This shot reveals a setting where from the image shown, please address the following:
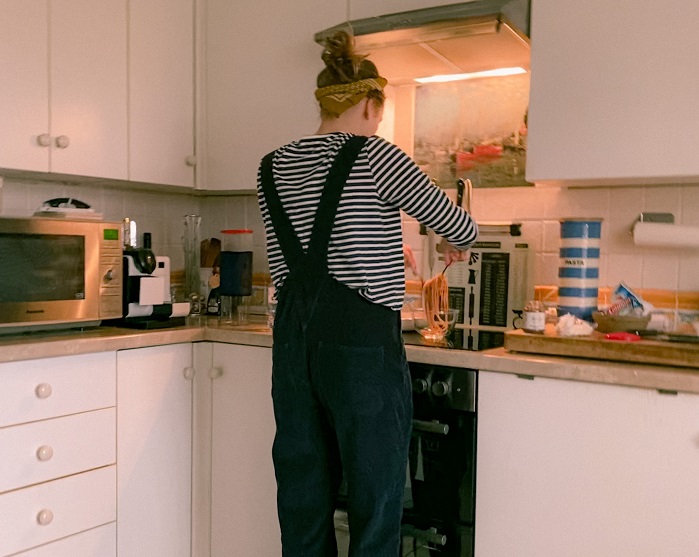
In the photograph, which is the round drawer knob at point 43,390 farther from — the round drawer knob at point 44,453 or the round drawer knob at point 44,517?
the round drawer knob at point 44,517

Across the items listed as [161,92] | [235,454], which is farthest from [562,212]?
[161,92]

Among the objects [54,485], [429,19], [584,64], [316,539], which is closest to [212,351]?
[54,485]

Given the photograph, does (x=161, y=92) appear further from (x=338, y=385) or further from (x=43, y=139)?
(x=338, y=385)

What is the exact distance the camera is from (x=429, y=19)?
6.07ft

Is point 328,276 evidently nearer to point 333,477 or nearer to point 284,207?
point 284,207

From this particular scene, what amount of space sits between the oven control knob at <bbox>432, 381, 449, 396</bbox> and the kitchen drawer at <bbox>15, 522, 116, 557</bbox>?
3.25 ft

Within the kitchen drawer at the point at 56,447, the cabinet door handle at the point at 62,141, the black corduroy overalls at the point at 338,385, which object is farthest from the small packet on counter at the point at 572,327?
the cabinet door handle at the point at 62,141

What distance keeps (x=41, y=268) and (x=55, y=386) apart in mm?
334

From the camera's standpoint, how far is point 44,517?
1.82 meters

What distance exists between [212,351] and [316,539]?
736 millimetres

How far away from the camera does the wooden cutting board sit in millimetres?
1552

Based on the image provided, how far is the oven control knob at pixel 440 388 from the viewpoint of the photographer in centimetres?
177

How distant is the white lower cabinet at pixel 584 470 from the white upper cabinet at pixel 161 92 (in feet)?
4.40

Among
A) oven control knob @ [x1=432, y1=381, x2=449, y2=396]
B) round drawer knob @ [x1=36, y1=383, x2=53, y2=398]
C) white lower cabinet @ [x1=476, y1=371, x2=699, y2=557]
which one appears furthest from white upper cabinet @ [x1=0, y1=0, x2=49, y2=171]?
white lower cabinet @ [x1=476, y1=371, x2=699, y2=557]
